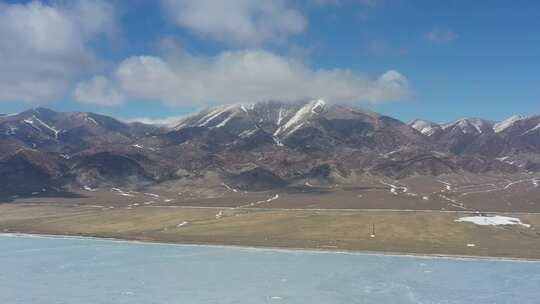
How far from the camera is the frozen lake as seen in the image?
2448 inches

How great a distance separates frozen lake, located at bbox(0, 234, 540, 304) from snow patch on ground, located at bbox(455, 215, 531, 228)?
3620 centimetres

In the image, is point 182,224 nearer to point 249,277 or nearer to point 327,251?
point 327,251

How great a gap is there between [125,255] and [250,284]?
3184 centimetres

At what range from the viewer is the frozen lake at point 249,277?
6219 cm

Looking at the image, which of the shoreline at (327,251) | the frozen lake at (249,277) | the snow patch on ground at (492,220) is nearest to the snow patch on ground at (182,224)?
the shoreline at (327,251)

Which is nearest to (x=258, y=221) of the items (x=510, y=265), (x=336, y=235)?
(x=336, y=235)

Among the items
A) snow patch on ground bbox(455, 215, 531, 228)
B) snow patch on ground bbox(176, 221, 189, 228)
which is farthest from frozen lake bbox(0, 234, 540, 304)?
snow patch on ground bbox(455, 215, 531, 228)

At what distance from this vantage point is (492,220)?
405 feet

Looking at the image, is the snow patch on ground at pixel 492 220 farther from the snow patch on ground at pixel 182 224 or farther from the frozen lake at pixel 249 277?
the snow patch on ground at pixel 182 224

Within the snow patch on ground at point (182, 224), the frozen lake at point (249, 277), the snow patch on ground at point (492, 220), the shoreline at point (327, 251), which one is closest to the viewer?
the frozen lake at point (249, 277)

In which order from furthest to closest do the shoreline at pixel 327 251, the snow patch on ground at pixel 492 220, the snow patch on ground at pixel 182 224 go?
the snow patch on ground at pixel 182 224 → the snow patch on ground at pixel 492 220 → the shoreline at pixel 327 251

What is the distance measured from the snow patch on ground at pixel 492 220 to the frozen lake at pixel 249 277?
36.2m

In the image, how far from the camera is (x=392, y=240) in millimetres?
103812

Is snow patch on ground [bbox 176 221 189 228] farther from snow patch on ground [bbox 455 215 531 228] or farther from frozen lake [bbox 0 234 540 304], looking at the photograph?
snow patch on ground [bbox 455 215 531 228]
